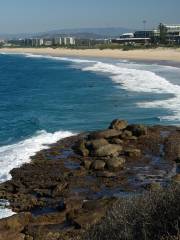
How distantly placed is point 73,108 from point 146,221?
93.7 feet

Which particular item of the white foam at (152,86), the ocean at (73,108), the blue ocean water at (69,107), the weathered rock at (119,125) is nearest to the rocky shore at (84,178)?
the weathered rock at (119,125)

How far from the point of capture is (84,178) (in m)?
18.4

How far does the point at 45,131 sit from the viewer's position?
90.2ft

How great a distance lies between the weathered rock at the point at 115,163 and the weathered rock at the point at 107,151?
1.04 metres

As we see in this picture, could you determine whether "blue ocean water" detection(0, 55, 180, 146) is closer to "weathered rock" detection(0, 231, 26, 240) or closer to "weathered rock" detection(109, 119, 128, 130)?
"weathered rock" detection(109, 119, 128, 130)

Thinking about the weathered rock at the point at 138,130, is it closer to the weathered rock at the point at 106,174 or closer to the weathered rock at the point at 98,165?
the weathered rock at the point at 98,165

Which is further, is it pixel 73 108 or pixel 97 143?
pixel 73 108

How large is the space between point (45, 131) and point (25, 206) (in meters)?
12.1

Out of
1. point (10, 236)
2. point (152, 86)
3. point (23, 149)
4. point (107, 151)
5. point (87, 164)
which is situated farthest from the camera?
point (152, 86)

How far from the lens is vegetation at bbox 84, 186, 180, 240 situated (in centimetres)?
691

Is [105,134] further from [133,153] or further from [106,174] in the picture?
[106,174]

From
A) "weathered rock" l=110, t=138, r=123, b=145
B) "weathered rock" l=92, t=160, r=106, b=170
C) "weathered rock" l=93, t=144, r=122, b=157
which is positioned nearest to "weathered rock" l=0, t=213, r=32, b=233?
"weathered rock" l=92, t=160, r=106, b=170

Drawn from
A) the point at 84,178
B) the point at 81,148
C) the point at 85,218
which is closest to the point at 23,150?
the point at 81,148

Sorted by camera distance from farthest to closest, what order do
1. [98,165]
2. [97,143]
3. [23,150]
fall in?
[23,150], [97,143], [98,165]
